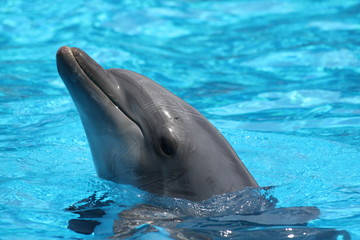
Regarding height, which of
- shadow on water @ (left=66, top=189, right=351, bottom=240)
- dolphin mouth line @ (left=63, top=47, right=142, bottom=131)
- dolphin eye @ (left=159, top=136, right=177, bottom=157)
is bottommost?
shadow on water @ (left=66, top=189, right=351, bottom=240)

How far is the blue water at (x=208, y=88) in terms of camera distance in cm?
541

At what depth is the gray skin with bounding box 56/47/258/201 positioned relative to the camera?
454 centimetres

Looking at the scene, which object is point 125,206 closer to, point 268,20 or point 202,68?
point 202,68

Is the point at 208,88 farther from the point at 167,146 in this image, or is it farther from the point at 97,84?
the point at 167,146

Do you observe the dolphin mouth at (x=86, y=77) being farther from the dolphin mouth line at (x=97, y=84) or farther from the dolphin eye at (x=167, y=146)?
the dolphin eye at (x=167, y=146)

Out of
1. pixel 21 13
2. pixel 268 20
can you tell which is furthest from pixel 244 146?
pixel 21 13

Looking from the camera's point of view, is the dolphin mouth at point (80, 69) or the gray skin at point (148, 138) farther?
the dolphin mouth at point (80, 69)

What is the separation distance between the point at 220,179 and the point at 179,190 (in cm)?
31

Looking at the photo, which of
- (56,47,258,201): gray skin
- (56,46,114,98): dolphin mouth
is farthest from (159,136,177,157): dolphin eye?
(56,46,114,98): dolphin mouth

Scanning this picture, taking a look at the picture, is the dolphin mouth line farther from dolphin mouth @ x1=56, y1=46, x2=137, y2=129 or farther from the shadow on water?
the shadow on water

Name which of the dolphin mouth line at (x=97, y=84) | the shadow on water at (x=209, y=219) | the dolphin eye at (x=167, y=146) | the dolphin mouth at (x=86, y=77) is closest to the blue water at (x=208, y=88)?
the shadow on water at (x=209, y=219)

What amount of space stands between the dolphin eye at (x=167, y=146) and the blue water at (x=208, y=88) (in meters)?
0.37

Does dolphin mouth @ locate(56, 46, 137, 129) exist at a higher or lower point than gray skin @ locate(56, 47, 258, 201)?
higher

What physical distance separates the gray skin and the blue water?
0.22 meters
